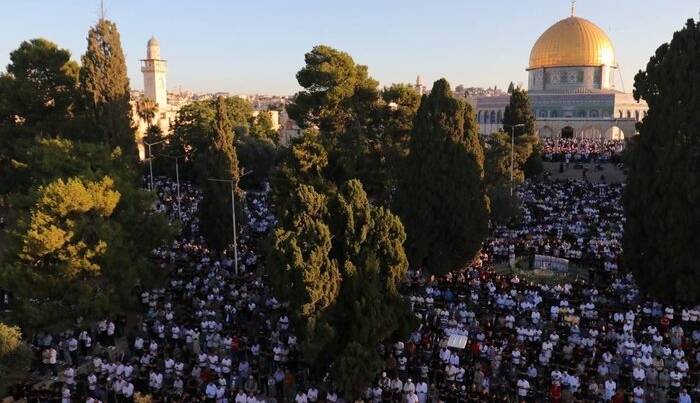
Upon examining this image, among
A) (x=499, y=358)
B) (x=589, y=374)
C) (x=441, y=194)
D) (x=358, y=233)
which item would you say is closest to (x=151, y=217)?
(x=358, y=233)

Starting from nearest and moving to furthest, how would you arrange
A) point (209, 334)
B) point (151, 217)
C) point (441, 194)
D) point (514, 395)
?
point (514, 395) → point (209, 334) → point (151, 217) → point (441, 194)

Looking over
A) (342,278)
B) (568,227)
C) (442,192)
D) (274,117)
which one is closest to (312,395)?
(342,278)

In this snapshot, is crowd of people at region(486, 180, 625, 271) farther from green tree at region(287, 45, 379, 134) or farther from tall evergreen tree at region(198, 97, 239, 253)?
tall evergreen tree at region(198, 97, 239, 253)

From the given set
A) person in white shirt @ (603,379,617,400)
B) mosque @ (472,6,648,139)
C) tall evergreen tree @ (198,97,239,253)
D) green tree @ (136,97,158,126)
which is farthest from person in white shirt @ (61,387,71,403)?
mosque @ (472,6,648,139)

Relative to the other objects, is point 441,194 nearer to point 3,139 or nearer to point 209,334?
point 209,334

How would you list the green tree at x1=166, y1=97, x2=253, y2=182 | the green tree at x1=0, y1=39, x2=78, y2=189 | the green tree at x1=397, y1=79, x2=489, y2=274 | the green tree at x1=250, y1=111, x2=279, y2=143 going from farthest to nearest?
the green tree at x1=250, y1=111, x2=279, y2=143 → the green tree at x1=166, y1=97, x2=253, y2=182 → the green tree at x1=0, y1=39, x2=78, y2=189 → the green tree at x1=397, y1=79, x2=489, y2=274

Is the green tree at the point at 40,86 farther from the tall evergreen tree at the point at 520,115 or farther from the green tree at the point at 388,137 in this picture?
the tall evergreen tree at the point at 520,115

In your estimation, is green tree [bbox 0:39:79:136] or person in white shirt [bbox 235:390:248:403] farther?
green tree [bbox 0:39:79:136]
